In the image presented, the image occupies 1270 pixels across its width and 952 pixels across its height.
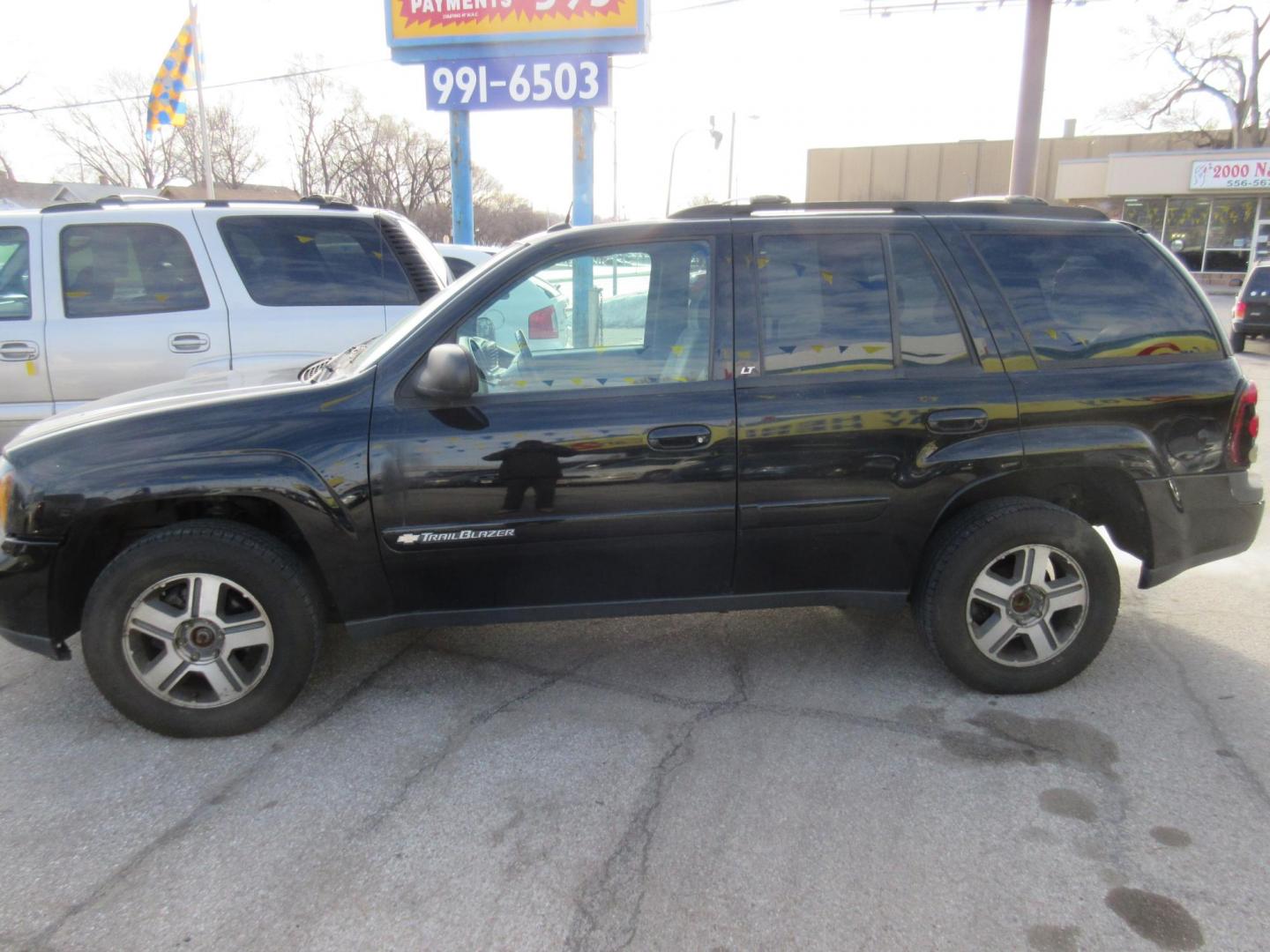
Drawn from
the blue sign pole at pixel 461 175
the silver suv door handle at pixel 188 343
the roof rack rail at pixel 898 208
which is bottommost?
the silver suv door handle at pixel 188 343

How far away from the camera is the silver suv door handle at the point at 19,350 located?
218 inches

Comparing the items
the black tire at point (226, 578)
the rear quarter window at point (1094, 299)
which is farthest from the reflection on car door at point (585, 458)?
the rear quarter window at point (1094, 299)

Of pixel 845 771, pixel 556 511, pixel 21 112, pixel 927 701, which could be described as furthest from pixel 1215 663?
pixel 21 112

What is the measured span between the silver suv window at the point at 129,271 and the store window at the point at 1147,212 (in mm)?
36148

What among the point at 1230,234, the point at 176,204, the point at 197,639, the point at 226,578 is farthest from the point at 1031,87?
the point at 1230,234

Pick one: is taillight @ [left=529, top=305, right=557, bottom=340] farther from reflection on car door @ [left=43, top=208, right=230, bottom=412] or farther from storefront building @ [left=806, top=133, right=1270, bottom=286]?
storefront building @ [left=806, top=133, right=1270, bottom=286]

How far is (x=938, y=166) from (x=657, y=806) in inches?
2136

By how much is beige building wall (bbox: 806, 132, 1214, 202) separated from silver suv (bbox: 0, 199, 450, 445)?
156 feet

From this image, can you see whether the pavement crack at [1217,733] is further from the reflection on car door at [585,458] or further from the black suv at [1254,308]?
the black suv at [1254,308]

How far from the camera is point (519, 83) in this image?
10.5 meters

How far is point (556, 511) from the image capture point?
3.25 m

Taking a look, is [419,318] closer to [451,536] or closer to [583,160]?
[451,536]

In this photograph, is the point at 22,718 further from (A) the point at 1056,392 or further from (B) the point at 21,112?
(B) the point at 21,112

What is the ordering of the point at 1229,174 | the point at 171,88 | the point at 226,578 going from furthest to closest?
the point at 1229,174, the point at 171,88, the point at 226,578
